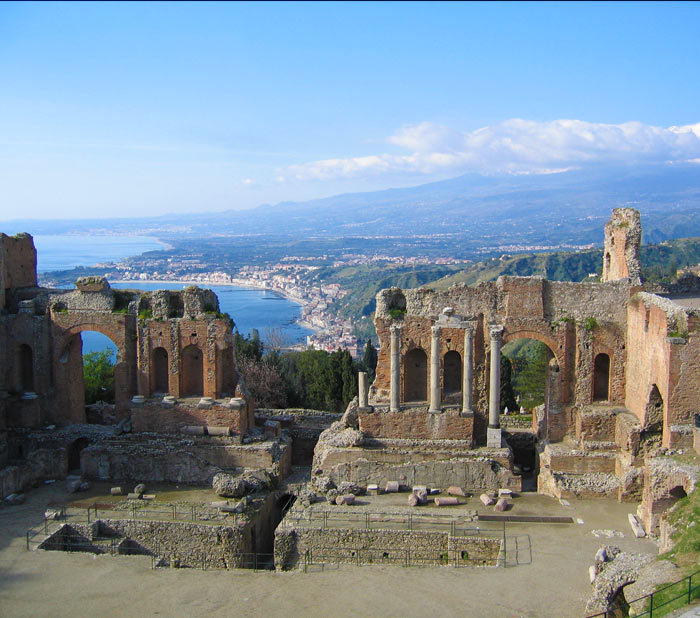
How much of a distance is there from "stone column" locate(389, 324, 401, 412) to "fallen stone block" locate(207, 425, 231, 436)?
17.1 ft

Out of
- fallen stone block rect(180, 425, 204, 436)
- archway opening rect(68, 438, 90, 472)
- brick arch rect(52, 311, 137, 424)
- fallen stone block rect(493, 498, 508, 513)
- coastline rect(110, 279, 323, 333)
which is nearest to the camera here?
fallen stone block rect(493, 498, 508, 513)

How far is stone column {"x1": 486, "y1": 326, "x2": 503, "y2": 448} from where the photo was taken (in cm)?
2194

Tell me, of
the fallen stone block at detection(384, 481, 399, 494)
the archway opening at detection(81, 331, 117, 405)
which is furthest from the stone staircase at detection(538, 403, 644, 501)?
the archway opening at detection(81, 331, 117, 405)

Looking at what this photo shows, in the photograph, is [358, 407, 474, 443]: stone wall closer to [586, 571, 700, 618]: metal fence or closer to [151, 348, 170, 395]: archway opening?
[151, 348, 170, 395]: archway opening

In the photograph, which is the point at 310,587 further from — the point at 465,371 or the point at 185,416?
the point at 185,416

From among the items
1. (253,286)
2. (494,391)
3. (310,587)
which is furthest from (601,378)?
(253,286)

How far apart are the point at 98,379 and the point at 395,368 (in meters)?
15.4

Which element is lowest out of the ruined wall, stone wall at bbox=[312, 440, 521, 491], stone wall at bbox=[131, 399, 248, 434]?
stone wall at bbox=[312, 440, 521, 491]

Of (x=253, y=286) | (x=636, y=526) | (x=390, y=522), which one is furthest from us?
(x=253, y=286)

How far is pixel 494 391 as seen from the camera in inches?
869

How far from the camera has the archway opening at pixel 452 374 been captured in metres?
24.2

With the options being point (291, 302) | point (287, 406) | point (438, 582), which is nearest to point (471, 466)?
point (438, 582)

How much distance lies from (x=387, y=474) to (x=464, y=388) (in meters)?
3.61

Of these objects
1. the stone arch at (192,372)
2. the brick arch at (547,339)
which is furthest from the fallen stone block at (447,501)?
the stone arch at (192,372)
